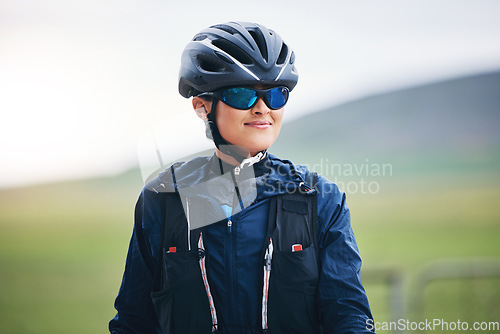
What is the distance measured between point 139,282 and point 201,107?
0.60 metres

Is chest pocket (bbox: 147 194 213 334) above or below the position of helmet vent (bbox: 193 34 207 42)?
below

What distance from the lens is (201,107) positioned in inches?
62.4

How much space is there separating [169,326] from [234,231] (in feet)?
1.15

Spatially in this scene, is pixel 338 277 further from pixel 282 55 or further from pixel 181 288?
pixel 282 55

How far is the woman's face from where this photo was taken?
1.45 meters

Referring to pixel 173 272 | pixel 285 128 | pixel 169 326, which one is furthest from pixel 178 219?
pixel 285 128

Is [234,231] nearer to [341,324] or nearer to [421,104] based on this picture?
[341,324]

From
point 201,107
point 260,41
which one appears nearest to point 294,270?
point 201,107

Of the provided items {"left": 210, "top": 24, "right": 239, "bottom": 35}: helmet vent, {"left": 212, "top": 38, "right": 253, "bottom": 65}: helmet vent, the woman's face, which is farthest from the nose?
{"left": 210, "top": 24, "right": 239, "bottom": 35}: helmet vent

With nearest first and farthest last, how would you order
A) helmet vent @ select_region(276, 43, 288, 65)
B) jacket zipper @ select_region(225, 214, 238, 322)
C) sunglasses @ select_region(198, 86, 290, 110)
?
jacket zipper @ select_region(225, 214, 238, 322) → sunglasses @ select_region(198, 86, 290, 110) → helmet vent @ select_region(276, 43, 288, 65)

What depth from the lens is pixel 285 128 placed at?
4.73 meters

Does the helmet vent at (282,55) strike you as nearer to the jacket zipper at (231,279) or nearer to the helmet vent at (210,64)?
the helmet vent at (210,64)

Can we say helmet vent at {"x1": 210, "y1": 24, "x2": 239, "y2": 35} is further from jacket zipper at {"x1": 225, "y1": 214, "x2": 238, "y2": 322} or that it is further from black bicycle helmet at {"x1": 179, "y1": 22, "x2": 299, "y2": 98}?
jacket zipper at {"x1": 225, "y1": 214, "x2": 238, "y2": 322}

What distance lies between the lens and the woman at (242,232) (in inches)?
52.8
